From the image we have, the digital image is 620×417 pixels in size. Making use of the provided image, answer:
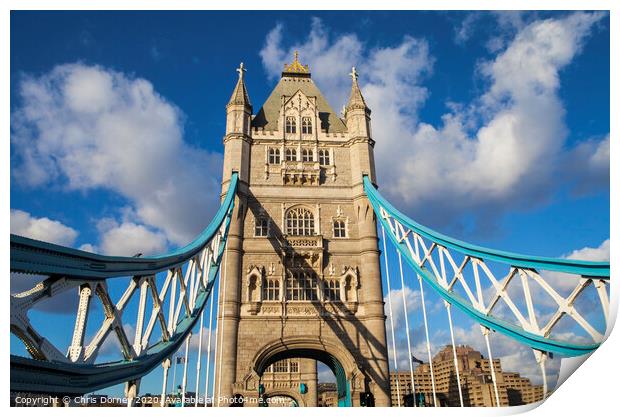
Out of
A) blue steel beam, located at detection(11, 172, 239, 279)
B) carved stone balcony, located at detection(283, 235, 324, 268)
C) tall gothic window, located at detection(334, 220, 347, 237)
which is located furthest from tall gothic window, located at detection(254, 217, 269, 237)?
A: blue steel beam, located at detection(11, 172, 239, 279)

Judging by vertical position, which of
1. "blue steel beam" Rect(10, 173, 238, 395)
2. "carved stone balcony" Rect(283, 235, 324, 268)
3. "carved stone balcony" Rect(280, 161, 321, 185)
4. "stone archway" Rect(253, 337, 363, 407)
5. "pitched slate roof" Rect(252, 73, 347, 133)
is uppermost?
"pitched slate roof" Rect(252, 73, 347, 133)

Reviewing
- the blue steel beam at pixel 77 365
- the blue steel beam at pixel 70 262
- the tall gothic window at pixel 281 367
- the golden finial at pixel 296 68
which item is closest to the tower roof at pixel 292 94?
the golden finial at pixel 296 68

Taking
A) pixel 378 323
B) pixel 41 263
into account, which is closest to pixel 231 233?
pixel 378 323

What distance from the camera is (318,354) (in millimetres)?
22406

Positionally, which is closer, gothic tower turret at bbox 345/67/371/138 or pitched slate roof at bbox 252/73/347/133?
gothic tower turret at bbox 345/67/371/138

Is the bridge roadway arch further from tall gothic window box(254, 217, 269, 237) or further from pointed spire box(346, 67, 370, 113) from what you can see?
pointed spire box(346, 67, 370, 113)

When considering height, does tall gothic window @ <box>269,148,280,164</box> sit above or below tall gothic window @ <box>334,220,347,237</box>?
above

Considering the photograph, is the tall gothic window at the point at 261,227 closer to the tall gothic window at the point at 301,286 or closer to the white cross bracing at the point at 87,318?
the tall gothic window at the point at 301,286

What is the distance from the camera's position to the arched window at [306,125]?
2709cm

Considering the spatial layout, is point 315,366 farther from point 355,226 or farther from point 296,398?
point 355,226

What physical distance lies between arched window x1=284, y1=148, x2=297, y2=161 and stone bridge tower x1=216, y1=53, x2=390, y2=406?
69 millimetres

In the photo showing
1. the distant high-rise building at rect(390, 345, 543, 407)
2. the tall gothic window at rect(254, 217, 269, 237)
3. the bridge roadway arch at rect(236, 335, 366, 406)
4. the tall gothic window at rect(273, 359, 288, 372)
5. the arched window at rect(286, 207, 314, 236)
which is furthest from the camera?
the distant high-rise building at rect(390, 345, 543, 407)

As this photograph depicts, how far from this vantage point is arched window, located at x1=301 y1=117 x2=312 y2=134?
27.1 m

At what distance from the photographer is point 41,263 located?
23.2ft
